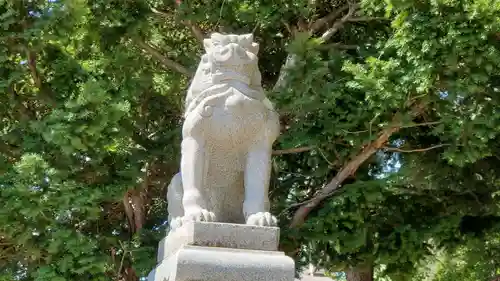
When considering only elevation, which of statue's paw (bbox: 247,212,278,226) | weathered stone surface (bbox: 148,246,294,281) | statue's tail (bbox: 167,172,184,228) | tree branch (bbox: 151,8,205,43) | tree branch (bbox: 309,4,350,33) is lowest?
weathered stone surface (bbox: 148,246,294,281)

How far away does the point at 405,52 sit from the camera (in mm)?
7375

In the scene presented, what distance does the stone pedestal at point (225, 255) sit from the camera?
14.1 ft

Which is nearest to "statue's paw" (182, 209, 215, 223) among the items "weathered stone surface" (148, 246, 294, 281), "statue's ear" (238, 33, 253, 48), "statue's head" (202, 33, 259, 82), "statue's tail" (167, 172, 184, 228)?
"weathered stone surface" (148, 246, 294, 281)

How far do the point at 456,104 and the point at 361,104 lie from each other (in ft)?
3.32

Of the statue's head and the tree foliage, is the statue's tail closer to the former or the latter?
the statue's head

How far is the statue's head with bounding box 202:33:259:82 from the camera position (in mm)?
4953

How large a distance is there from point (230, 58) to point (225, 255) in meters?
1.37

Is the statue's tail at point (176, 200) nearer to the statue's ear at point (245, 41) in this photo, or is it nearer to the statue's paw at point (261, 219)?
the statue's paw at point (261, 219)

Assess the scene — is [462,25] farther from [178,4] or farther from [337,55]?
[178,4]

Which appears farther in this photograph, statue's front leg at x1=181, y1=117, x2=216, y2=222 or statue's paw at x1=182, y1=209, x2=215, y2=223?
statue's front leg at x1=181, y1=117, x2=216, y2=222

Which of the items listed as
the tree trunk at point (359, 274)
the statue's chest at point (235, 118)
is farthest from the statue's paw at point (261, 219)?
the tree trunk at point (359, 274)

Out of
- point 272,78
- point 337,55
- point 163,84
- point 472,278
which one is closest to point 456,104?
point 337,55

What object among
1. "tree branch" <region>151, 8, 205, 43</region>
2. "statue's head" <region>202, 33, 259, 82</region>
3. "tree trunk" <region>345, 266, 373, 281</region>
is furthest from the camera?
"tree trunk" <region>345, 266, 373, 281</region>

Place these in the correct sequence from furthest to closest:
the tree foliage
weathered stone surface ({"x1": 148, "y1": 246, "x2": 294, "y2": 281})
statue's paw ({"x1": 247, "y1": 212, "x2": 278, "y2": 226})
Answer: the tree foliage, statue's paw ({"x1": 247, "y1": 212, "x2": 278, "y2": 226}), weathered stone surface ({"x1": 148, "y1": 246, "x2": 294, "y2": 281})
